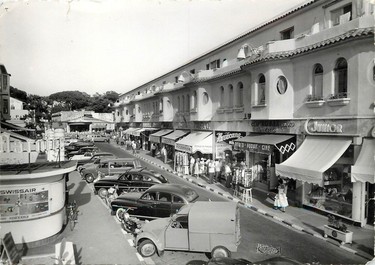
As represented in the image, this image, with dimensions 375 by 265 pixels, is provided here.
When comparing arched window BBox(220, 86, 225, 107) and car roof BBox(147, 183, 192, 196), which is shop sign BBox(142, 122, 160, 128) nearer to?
arched window BBox(220, 86, 225, 107)

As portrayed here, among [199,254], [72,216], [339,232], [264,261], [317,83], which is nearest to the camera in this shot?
[264,261]

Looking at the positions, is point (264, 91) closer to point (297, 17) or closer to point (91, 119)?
point (297, 17)

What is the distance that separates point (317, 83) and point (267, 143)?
13.3 feet

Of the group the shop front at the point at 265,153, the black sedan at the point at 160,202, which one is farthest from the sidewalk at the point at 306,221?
the black sedan at the point at 160,202

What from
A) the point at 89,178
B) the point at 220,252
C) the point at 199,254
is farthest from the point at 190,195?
the point at 89,178

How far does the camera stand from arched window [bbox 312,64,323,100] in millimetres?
14406

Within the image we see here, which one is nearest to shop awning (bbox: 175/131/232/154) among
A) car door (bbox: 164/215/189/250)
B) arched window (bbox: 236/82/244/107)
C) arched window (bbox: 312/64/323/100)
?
arched window (bbox: 236/82/244/107)

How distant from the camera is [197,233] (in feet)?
30.2

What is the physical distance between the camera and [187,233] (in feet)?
30.6

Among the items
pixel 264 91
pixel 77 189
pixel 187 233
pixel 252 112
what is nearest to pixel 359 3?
pixel 264 91

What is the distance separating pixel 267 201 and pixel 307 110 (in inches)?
220

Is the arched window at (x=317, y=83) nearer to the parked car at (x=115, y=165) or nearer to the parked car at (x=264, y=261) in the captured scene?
the parked car at (x=264, y=261)

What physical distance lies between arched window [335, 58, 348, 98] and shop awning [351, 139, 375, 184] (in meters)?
2.48

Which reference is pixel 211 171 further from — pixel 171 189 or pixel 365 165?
pixel 365 165
